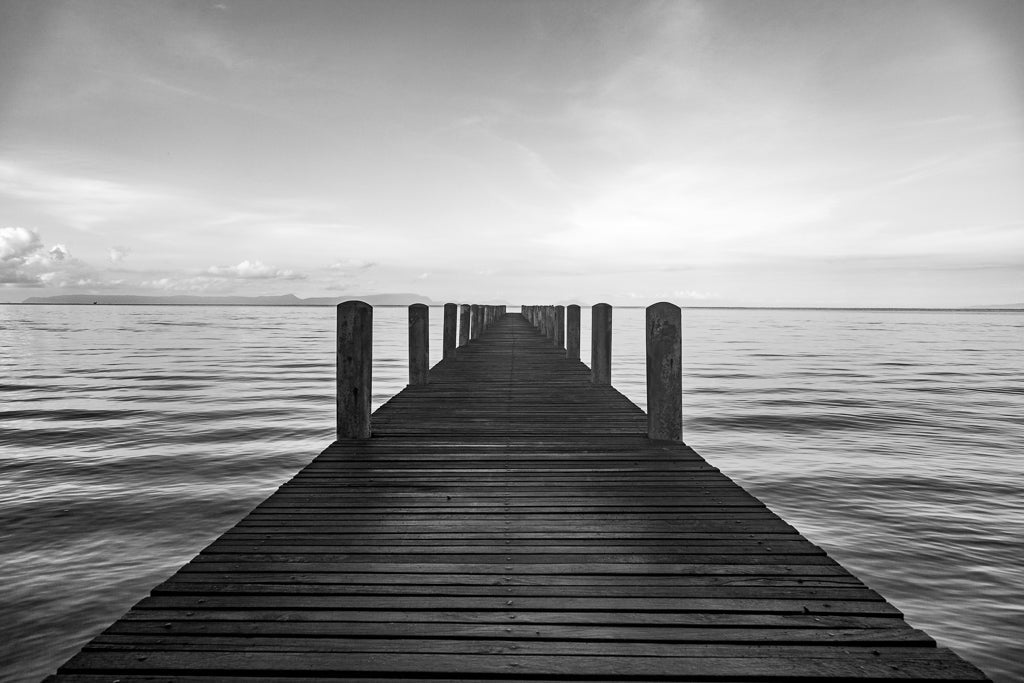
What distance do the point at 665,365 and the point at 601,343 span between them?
4.56 m

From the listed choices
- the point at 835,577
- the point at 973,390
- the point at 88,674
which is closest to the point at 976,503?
the point at 835,577

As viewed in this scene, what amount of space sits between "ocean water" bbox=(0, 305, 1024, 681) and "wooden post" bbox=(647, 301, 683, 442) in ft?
7.48

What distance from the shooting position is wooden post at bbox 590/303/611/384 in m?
10.4

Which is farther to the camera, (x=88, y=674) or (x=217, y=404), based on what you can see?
(x=217, y=404)

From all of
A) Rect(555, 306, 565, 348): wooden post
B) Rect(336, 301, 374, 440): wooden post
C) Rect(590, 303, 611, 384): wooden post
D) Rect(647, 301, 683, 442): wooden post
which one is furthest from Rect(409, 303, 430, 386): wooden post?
Rect(555, 306, 565, 348): wooden post

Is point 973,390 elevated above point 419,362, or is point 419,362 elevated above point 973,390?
point 419,362

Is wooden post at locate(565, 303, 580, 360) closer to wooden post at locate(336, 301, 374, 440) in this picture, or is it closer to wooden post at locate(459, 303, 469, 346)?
wooden post at locate(459, 303, 469, 346)

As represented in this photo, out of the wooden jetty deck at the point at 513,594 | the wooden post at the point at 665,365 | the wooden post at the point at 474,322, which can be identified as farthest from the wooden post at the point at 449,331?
the wooden jetty deck at the point at 513,594

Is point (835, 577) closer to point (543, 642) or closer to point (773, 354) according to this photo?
point (543, 642)

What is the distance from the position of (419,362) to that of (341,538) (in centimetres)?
763

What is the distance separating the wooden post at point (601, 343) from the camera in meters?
10.4

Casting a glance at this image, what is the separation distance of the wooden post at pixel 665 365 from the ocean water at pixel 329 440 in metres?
2.28

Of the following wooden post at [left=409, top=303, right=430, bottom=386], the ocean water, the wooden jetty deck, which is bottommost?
the ocean water

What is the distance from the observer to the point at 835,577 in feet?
10.8
